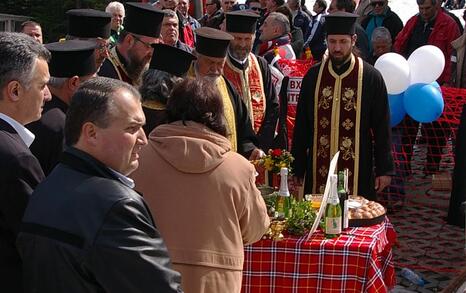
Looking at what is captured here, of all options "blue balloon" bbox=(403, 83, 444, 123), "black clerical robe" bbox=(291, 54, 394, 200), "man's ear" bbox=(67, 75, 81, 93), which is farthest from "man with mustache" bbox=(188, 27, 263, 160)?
"blue balloon" bbox=(403, 83, 444, 123)

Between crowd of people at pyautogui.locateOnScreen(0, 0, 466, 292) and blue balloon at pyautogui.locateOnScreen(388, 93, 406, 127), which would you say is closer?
crowd of people at pyautogui.locateOnScreen(0, 0, 466, 292)

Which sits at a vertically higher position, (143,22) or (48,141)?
(143,22)

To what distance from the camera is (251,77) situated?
248 inches

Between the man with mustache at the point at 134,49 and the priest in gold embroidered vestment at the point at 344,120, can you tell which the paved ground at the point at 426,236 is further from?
the man with mustache at the point at 134,49

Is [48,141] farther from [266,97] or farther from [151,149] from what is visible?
[266,97]

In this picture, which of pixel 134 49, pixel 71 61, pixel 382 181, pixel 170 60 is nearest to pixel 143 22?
pixel 134 49

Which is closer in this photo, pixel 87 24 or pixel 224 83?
pixel 87 24

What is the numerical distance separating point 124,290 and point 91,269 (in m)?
0.11

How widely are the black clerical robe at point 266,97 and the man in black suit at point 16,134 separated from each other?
3332 mm

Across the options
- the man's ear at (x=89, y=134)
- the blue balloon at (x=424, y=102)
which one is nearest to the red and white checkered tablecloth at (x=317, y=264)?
the man's ear at (x=89, y=134)

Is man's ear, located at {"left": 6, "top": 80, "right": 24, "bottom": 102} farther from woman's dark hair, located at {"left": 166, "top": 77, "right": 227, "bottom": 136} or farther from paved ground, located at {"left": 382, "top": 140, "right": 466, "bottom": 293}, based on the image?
paved ground, located at {"left": 382, "top": 140, "right": 466, "bottom": 293}

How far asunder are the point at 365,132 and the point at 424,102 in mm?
1136

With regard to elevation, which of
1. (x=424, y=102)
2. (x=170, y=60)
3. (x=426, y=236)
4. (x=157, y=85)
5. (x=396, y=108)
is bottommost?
(x=426, y=236)

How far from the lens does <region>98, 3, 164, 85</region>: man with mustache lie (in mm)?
5297
